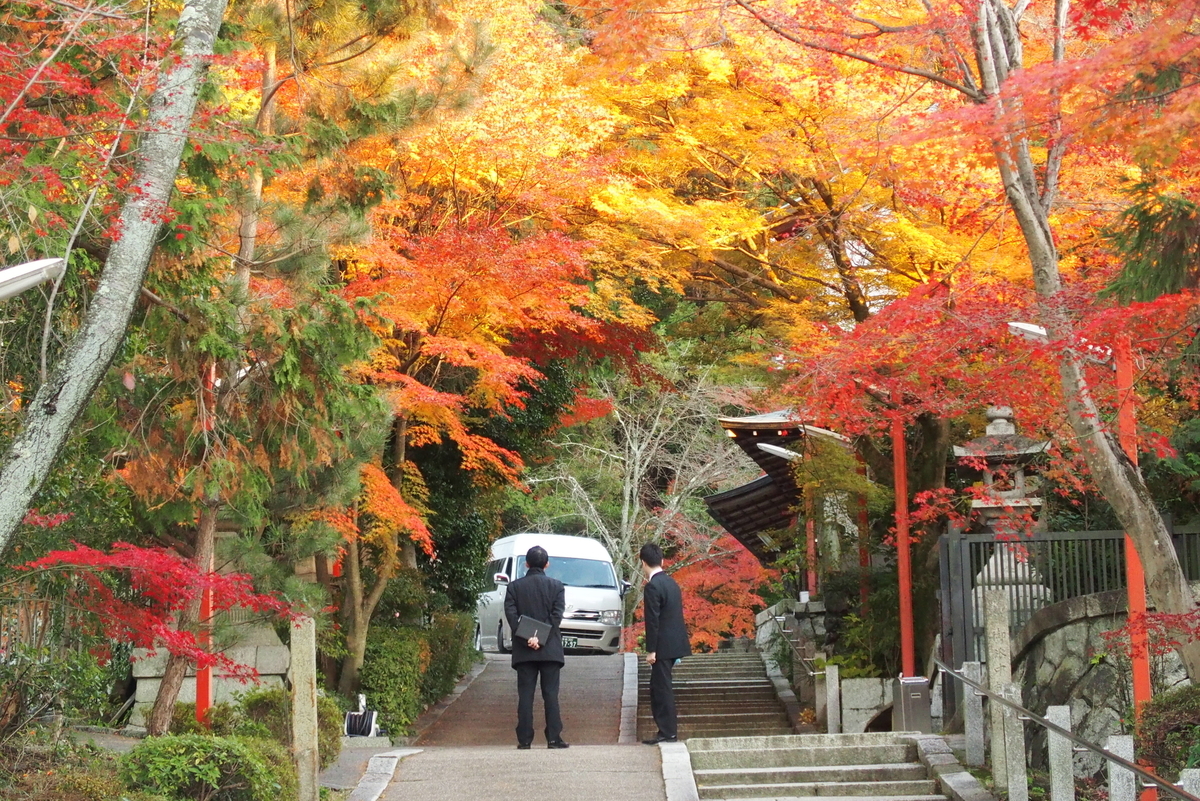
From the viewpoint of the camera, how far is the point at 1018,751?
6887 millimetres

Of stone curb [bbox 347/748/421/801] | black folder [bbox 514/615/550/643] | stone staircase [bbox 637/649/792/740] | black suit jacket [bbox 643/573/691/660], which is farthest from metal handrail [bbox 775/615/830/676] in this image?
stone curb [bbox 347/748/421/801]

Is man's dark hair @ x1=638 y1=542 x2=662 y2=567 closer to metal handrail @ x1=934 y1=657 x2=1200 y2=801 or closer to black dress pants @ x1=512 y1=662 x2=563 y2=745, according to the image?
black dress pants @ x1=512 y1=662 x2=563 y2=745

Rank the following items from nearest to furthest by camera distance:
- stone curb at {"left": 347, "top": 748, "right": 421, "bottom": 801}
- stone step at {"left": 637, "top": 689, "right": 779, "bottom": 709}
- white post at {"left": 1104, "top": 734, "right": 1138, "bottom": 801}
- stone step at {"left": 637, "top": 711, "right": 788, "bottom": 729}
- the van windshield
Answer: white post at {"left": 1104, "top": 734, "right": 1138, "bottom": 801}
stone curb at {"left": 347, "top": 748, "right": 421, "bottom": 801}
stone step at {"left": 637, "top": 711, "right": 788, "bottom": 729}
stone step at {"left": 637, "top": 689, "right": 779, "bottom": 709}
the van windshield

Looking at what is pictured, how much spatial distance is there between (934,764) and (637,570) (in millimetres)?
19346

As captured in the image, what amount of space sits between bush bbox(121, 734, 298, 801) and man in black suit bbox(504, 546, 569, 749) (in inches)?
105

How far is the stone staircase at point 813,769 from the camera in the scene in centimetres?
832

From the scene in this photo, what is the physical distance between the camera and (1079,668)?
11.1m

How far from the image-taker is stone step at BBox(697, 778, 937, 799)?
27.2ft

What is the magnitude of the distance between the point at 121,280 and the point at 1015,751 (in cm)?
569

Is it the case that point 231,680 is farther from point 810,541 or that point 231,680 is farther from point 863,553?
point 810,541

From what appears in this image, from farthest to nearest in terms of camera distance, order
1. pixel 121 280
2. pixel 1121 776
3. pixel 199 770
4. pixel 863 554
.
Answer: pixel 863 554, pixel 199 770, pixel 121 280, pixel 1121 776

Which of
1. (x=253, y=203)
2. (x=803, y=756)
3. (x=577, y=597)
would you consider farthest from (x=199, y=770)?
(x=577, y=597)

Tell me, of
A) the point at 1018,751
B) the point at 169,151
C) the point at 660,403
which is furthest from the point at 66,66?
the point at 660,403

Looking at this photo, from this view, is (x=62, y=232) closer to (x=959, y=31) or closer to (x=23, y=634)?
(x=23, y=634)
